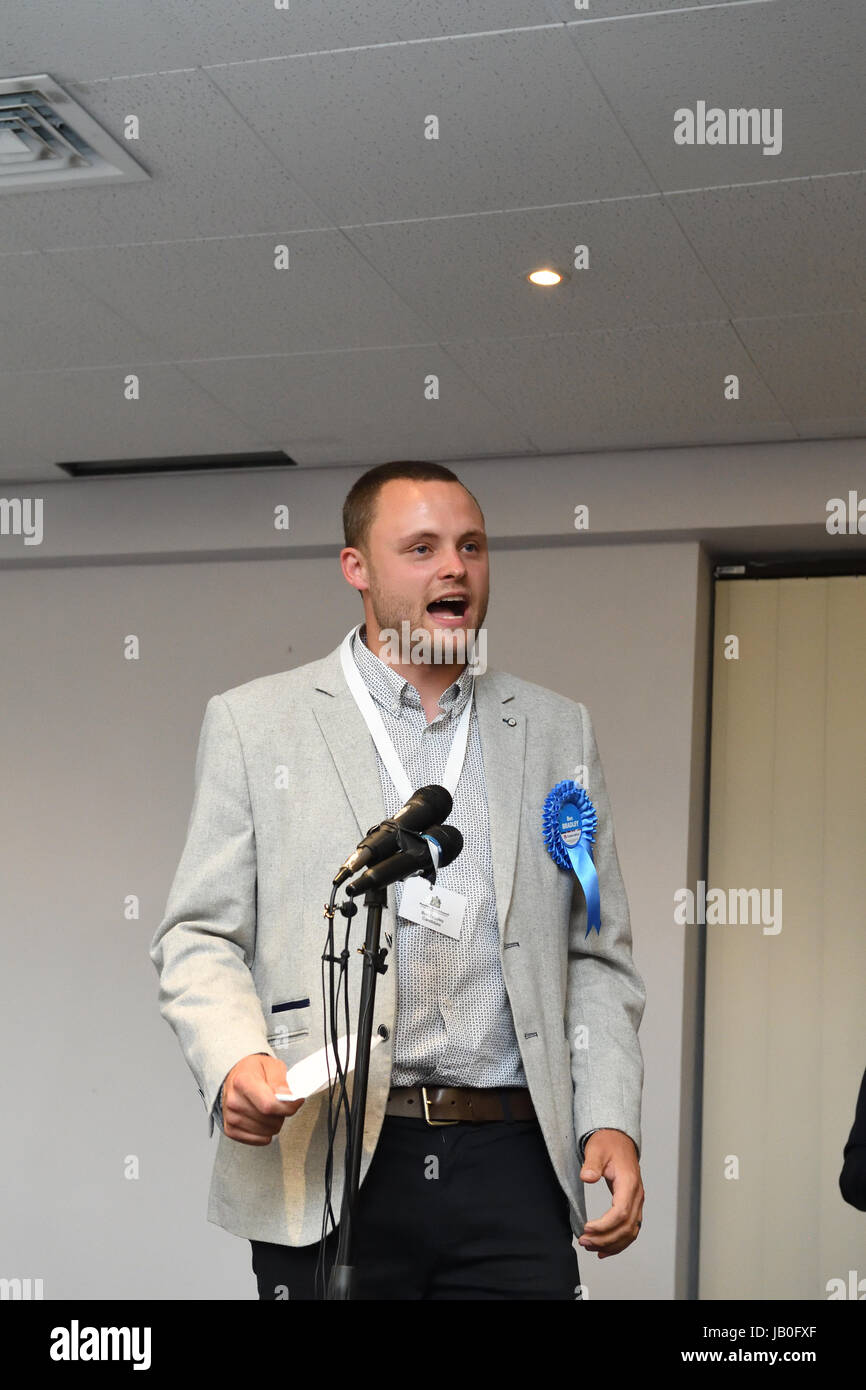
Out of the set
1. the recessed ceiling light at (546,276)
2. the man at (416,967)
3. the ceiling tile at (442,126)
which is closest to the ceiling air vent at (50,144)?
the ceiling tile at (442,126)

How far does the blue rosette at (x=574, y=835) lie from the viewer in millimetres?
2080

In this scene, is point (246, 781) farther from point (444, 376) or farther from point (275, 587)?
point (275, 587)

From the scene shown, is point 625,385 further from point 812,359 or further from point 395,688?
point 395,688

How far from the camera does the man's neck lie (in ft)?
7.06

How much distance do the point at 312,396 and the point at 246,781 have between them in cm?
282

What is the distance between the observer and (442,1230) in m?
1.85

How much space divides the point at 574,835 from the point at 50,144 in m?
2.04

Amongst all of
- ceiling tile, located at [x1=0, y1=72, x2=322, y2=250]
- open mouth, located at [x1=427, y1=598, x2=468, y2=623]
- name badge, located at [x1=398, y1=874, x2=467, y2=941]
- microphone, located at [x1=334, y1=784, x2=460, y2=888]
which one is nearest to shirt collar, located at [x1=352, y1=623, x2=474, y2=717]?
open mouth, located at [x1=427, y1=598, x2=468, y2=623]

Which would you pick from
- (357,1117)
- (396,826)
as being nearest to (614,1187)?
(357,1117)

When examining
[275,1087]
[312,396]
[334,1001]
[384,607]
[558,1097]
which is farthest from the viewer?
[312,396]

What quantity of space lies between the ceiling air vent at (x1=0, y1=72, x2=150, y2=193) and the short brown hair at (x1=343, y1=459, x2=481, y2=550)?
4.24ft

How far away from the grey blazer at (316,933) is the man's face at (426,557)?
0.49 feet
